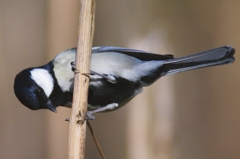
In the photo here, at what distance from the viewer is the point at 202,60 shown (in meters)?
0.63

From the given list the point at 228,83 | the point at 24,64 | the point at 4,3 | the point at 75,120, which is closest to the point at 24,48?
the point at 24,64

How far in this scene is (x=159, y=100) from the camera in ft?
3.59

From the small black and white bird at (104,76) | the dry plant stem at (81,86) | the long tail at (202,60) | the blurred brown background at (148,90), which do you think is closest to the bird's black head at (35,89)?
the small black and white bird at (104,76)

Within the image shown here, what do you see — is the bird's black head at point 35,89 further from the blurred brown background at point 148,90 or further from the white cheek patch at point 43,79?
Answer: the blurred brown background at point 148,90

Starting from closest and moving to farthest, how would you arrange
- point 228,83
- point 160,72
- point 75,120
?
point 75,120, point 160,72, point 228,83

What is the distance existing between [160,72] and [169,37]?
417 mm

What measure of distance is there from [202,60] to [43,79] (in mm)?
397

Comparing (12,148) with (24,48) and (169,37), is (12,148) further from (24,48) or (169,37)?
(169,37)

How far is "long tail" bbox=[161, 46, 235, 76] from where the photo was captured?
600 mm

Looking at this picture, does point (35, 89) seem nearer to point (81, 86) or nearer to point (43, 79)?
point (43, 79)

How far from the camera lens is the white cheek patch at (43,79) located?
667 mm

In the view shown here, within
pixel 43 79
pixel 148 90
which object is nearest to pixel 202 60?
pixel 43 79

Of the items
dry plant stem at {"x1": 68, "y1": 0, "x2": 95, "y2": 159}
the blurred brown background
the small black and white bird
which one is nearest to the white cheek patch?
the small black and white bird

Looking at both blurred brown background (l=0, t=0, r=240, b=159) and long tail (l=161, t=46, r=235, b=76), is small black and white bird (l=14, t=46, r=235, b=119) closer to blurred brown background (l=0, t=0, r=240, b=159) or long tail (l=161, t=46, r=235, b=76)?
long tail (l=161, t=46, r=235, b=76)
